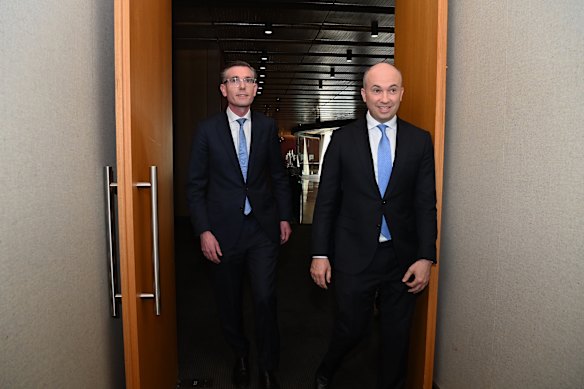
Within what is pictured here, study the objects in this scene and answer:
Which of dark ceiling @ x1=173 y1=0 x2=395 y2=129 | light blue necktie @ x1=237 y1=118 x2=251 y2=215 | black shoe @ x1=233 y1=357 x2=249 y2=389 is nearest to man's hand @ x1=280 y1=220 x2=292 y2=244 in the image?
light blue necktie @ x1=237 y1=118 x2=251 y2=215

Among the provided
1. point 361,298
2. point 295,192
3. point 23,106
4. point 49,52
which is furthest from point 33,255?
point 295,192

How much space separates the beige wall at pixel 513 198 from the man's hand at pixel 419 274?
0.65ft

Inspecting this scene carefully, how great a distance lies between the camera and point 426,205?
2223 millimetres

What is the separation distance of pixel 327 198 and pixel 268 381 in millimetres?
1149

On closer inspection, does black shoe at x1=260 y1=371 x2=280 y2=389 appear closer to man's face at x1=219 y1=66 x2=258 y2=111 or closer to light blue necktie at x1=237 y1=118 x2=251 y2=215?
light blue necktie at x1=237 y1=118 x2=251 y2=215

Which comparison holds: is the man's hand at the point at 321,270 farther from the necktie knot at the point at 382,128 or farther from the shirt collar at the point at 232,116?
the shirt collar at the point at 232,116

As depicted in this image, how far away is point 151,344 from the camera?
2.17 meters

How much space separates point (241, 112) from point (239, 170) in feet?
1.07

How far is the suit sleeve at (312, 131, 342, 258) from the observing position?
7.71 ft

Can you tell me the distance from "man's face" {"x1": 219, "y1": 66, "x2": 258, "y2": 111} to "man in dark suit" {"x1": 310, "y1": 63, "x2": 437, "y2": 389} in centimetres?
58

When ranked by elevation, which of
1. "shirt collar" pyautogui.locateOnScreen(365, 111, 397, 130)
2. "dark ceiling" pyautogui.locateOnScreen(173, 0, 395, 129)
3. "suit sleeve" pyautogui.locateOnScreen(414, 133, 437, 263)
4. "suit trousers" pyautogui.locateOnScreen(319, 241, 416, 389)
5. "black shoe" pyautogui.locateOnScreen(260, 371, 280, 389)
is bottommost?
"black shoe" pyautogui.locateOnScreen(260, 371, 280, 389)

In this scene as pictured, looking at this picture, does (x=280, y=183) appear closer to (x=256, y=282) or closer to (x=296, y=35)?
(x=256, y=282)

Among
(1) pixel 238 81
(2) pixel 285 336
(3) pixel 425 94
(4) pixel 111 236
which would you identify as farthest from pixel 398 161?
(2) pixel 285 336

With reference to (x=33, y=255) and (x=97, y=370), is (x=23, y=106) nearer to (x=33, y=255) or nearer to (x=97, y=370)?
(x=33, y=255)
